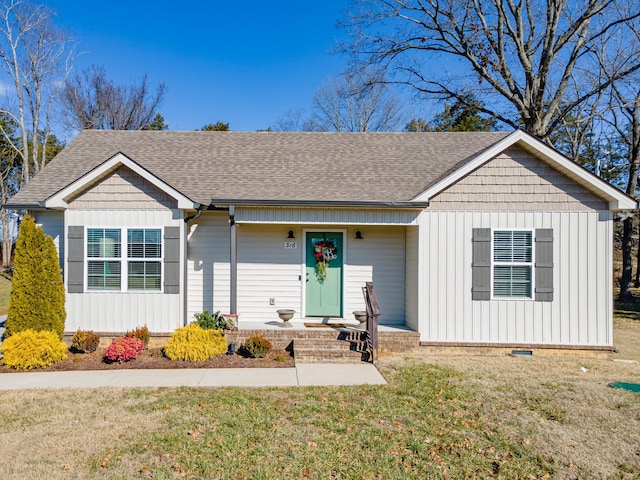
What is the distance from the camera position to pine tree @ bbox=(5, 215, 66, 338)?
771 cm

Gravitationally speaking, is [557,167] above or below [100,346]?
above

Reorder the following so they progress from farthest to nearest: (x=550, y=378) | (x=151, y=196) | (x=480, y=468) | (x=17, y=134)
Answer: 1. (x=17, y=134)
2. (x=151, y=196)
3. (x=550, y=378)
4. (x=480, y=468)

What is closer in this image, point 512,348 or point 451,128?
point 512,348

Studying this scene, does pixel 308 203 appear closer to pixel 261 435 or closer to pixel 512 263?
pixel 512 263

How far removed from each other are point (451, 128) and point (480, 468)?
26.7 metres

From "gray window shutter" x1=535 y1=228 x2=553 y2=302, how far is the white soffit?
6886mm

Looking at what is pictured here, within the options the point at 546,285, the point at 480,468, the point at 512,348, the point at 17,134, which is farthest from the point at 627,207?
the point at 17,134

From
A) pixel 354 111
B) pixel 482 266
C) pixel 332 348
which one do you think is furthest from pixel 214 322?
pixel 354 111

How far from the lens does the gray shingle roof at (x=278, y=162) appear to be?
29.9 feet

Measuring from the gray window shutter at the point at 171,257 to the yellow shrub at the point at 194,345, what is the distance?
43.9 inches

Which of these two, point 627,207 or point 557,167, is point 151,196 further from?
point 627,207

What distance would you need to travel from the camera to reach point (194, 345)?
295 inches

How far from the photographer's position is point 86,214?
8398mm

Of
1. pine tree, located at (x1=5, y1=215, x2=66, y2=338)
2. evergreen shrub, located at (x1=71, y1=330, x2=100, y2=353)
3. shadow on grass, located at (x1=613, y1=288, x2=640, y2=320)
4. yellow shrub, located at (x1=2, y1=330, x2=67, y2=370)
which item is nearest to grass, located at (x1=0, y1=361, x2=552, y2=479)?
yellow shrub, located at (x1=2, y1=330, x2=67, y2=370)
